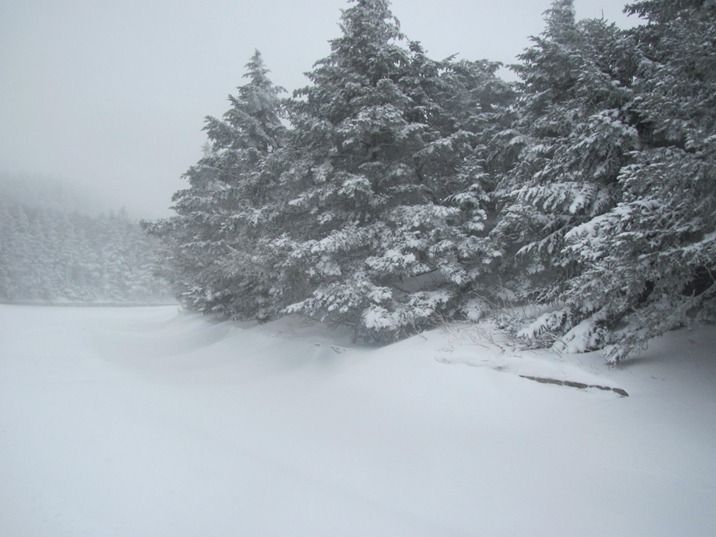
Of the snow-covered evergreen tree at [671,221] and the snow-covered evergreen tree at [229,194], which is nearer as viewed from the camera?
the snow-covered evergreen tree at [671,221]

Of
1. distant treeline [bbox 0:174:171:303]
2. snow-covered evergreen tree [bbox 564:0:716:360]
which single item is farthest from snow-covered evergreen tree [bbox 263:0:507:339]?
distant treeline [bbox 0:174:171:303]

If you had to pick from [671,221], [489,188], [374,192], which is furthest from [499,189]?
[671,221]

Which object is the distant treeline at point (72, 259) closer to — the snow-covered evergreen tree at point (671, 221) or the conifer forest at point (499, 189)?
A: the conifer forest at point (499, 189)

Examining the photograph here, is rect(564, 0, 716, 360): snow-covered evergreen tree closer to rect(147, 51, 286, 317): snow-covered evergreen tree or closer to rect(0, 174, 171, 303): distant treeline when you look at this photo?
rect(147, 51, 286, 317): snow-covered evergreen tree

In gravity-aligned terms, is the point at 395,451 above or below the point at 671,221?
below

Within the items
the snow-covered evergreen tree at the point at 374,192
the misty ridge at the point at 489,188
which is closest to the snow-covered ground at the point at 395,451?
the misty ridge at the point at 489,188

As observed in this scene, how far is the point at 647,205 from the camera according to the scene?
4465mm

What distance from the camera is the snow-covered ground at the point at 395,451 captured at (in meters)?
2.87

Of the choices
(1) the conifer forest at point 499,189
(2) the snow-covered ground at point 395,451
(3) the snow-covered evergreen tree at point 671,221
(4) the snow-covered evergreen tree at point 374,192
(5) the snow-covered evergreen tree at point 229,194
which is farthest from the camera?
(5) the snow-covered evergreen tree at point 229,194

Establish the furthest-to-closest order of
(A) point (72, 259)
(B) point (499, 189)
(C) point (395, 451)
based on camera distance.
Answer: (A) point (72, 259) < (B) point (499, 189) < (C) point (395, 451)

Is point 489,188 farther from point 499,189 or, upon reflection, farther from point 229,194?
point 229,194

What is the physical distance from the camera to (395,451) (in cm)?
422

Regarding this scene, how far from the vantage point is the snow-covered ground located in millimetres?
2869

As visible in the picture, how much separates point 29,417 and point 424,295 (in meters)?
8.08
